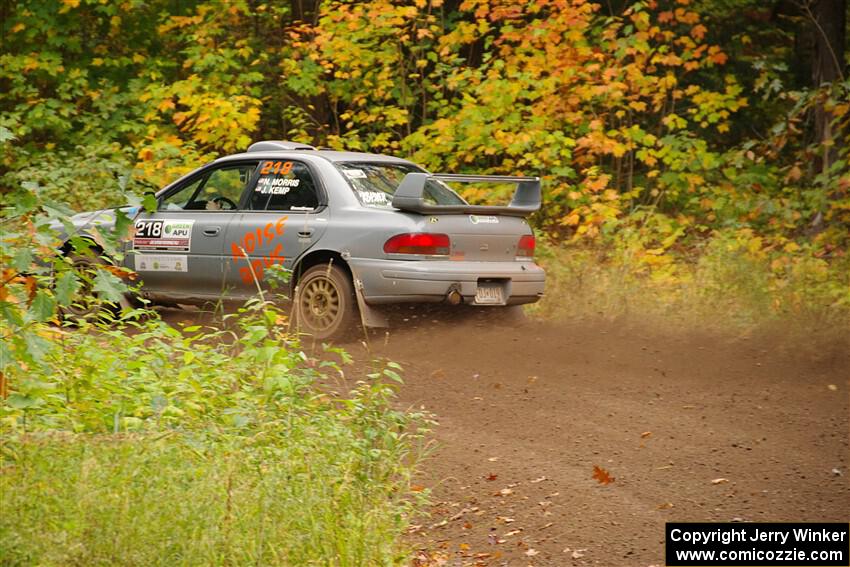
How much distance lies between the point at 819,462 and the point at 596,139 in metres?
8.84

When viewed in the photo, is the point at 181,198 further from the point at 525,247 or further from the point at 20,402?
the point at 20,402

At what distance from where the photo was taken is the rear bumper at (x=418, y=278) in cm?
1005

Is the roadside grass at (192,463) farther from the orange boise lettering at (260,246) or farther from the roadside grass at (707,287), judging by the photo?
the roadside grass at (707,287)

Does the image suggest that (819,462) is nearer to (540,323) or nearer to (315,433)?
(315,433)

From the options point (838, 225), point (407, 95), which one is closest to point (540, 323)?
point (838, 225)

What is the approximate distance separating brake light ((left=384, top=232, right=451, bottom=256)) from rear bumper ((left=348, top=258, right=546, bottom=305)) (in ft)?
0.27

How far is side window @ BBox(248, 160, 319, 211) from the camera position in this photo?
1070 cm

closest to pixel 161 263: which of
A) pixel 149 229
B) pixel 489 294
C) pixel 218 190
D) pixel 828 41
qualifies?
pixel 149 229

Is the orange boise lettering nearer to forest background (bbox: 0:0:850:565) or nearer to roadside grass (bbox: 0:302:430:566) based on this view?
forest background (bbox: 0:0:850:565)

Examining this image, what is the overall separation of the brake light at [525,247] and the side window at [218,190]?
2.45 meters

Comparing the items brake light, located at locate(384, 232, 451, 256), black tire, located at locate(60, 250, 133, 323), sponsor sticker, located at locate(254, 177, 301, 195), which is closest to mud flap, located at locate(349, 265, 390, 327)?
brake light, located at locate(384, 232, 451, 256)

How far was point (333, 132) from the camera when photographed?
18.7 metres

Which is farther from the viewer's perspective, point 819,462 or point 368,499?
point 819,462

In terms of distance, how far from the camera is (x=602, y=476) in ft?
22.5
